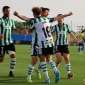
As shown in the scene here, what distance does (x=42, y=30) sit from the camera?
11.3 meters

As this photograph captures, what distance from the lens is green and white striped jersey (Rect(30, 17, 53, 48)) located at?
1130 centimetres

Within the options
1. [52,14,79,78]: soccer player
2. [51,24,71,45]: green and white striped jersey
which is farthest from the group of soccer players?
[51,24,71,45]: green and white striped jersey

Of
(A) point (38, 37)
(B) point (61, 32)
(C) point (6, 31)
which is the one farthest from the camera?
(B) point (61, 32)

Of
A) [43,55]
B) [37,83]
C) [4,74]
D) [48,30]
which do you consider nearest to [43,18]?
[48,30]

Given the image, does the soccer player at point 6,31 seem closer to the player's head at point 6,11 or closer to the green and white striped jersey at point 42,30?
the player's head at point 6,11

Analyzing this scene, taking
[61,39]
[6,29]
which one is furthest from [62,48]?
[6,29]

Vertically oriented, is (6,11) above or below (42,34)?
above

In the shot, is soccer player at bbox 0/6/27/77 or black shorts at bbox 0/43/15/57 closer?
soccer player at bbox 0/6/27/77

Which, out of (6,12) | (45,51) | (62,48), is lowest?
(62,48)

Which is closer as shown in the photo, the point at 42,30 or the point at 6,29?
the point at 42,30

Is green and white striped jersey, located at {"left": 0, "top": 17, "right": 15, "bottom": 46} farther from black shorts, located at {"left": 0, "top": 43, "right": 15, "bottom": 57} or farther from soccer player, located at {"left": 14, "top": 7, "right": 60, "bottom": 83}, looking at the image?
soccer player, located at {"left": 14, "top": 7, "right": 60, "bottom": 83}

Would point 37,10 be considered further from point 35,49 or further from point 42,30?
point 35,49

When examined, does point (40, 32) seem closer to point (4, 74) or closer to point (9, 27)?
point (9, 27)

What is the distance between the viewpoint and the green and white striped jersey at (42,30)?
37.1 feet
